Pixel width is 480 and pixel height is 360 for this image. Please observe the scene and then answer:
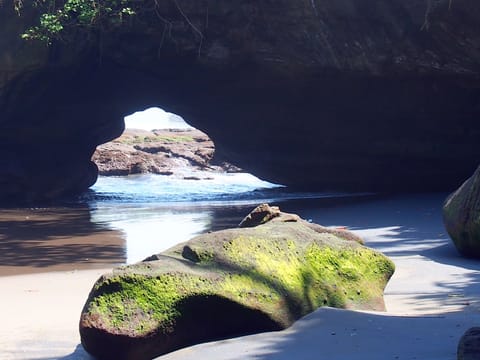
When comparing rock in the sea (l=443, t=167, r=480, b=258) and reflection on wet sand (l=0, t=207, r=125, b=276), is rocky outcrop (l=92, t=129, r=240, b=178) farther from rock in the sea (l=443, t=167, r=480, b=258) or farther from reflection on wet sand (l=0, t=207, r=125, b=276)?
rock in the sea (l=443, t=167, r=480, b=258)

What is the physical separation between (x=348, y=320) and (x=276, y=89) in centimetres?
1226

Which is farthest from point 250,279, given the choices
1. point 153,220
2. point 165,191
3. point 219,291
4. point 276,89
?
point 165,191

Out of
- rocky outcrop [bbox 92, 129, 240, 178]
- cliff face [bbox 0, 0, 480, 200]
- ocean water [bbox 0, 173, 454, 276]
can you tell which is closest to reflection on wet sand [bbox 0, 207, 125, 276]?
ocean water [bbox 0, 173, 454, 276]

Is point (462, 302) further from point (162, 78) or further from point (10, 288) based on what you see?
point (162, 78)

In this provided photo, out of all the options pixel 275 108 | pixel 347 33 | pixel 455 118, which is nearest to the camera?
pixel 347 33

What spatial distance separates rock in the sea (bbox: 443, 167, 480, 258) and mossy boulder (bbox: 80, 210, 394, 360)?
243cm

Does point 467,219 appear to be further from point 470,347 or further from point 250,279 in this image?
point 470,347

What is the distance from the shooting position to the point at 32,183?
1911 cm

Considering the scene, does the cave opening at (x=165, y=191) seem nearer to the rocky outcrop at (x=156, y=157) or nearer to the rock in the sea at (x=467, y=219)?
the rocky outcrop at (x=156, y=157)

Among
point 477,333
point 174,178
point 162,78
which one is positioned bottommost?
point 174,178

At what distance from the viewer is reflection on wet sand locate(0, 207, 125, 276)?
31.2ft

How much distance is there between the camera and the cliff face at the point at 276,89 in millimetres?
14203

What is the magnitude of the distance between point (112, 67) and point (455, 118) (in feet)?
23.6

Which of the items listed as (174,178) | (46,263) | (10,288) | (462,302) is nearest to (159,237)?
(46,263)
